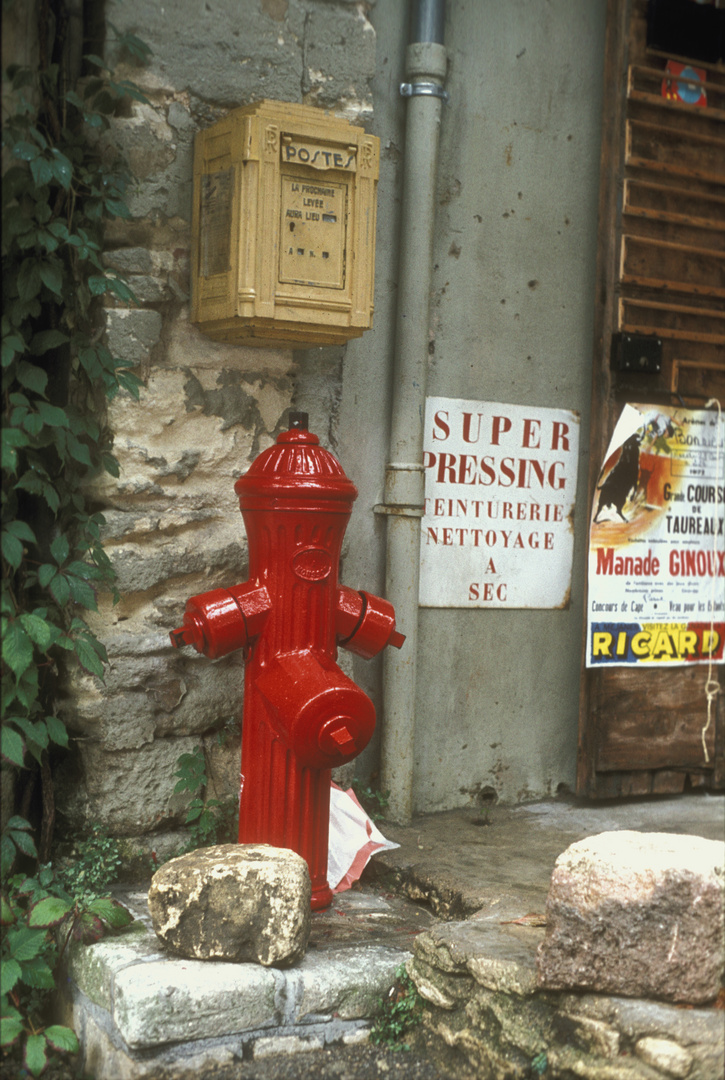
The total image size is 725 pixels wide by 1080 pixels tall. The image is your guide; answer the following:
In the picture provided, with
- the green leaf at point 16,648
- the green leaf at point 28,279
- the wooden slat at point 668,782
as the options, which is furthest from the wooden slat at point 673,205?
the green leaf at point 16,648

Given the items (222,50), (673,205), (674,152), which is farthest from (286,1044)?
(674,152)

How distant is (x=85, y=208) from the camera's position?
3.01 meters

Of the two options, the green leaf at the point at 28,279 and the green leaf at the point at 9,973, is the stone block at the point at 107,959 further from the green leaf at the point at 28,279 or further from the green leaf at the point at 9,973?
the green leaf at the point at 28,279

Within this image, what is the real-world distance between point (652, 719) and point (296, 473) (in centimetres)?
215

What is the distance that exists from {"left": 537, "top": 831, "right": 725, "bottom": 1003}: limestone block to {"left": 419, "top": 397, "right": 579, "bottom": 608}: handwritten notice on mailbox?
66.5 inches

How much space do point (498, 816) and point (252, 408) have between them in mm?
1833

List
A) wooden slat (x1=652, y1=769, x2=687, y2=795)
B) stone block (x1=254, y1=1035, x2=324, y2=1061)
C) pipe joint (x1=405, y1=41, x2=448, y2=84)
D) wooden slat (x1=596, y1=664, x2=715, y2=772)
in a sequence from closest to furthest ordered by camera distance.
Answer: stone block (x1=254, y1=1035, x2=324, y2=1061) < pipe joint (x1=405, y1=41, x2=448, y2=84) < wooden slat (x1=596, y1=664, x2=715, y2=772) < wooden slat (x1=652, y1=769, x2=687, y2=795)

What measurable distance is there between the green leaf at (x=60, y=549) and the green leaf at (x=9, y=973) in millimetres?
1046

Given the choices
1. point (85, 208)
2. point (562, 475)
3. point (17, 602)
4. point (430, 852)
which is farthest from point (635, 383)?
point (17, 602)

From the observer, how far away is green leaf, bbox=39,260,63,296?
9.35 ft

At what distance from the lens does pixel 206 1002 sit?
2545 mm

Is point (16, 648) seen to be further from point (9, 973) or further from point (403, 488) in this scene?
point (403, 488)

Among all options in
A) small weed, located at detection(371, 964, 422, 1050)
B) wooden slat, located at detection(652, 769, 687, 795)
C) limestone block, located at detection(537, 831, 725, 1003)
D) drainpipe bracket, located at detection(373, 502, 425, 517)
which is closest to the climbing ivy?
small weed, located at detection(371, 964, 422, 1050)

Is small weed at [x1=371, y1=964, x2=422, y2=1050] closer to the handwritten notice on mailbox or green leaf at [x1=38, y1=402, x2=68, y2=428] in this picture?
the handwritten notice on mailbox
